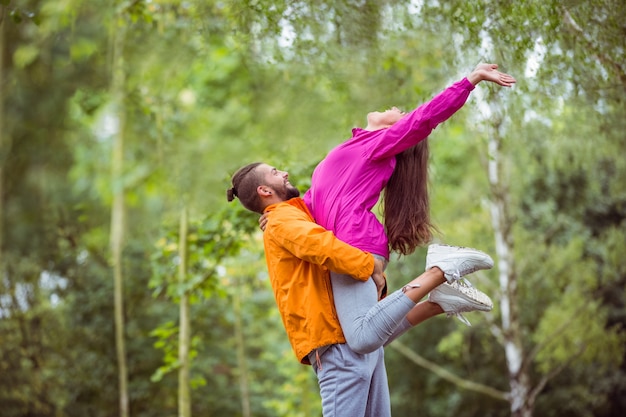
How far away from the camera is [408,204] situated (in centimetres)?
315

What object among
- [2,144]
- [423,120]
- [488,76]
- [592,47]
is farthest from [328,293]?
[2,144]

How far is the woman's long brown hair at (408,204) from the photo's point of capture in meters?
3.12

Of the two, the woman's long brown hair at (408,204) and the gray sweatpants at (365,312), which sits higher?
the woman's long brown hair at (408,204)

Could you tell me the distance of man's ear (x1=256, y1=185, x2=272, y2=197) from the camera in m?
3.03

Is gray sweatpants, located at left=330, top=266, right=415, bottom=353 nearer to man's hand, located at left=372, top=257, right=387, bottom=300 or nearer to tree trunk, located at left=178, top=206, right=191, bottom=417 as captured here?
man's hand, located at left=372, top=257, right=387, bottom=300

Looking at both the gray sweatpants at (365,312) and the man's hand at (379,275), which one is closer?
the gray sweatpants at (365,312)

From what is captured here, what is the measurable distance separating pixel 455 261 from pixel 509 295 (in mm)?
6292

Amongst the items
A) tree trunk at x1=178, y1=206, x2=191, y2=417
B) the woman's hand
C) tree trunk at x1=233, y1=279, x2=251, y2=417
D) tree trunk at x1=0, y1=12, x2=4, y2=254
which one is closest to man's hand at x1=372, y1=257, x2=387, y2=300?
the woman's hand

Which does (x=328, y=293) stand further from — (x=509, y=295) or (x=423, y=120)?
(x=509, y=295)

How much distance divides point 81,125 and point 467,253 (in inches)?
431

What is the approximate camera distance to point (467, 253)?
285 cm

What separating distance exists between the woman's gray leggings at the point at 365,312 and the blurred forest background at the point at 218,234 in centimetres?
257

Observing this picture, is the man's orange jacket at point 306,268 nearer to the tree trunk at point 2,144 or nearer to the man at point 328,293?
the man at point 328,293

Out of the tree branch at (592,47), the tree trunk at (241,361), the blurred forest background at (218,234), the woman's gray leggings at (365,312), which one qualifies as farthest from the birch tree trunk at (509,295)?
the woman's gray leggings at (365,312)
